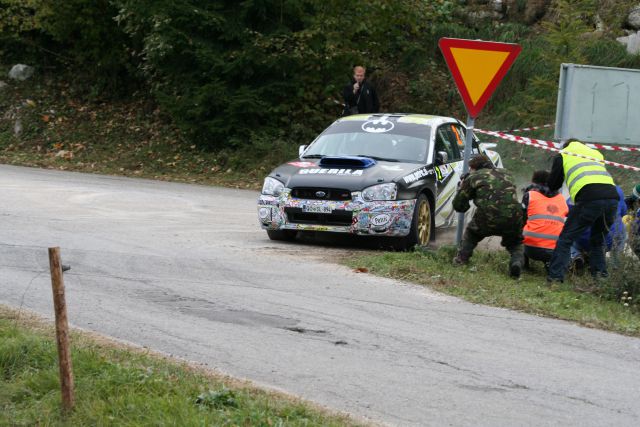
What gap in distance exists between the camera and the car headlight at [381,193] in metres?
11.5

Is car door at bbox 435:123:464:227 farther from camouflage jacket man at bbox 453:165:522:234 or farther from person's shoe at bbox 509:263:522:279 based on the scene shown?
person's shoe at bbox 509:263:522:279

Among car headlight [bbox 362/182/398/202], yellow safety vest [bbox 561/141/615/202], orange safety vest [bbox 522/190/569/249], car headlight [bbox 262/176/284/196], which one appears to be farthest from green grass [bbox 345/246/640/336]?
car headlight [bbox 262/176/284/196]

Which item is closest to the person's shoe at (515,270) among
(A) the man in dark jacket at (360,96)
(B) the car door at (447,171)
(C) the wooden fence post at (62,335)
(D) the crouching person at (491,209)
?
(D) the crouching person at (491,209)

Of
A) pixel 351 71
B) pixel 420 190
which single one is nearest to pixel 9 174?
pixel 351 71

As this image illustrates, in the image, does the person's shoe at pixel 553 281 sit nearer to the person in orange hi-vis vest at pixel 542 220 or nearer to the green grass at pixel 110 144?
the person in orange hi-vis vest at pixel 542 220

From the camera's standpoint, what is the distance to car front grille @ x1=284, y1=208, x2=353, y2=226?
11609 millimetres

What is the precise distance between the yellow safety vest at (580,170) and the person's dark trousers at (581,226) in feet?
0.62

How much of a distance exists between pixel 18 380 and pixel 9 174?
43.2ft

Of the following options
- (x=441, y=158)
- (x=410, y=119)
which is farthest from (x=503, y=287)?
(x=410, y=119)

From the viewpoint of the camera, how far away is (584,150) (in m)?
10.5

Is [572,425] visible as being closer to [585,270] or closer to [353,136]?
[585,270]

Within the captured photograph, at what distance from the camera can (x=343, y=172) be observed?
11914mm

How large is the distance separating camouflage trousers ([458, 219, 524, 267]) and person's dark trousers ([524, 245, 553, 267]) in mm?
330

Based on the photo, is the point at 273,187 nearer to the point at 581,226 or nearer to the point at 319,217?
the point at 319,217
